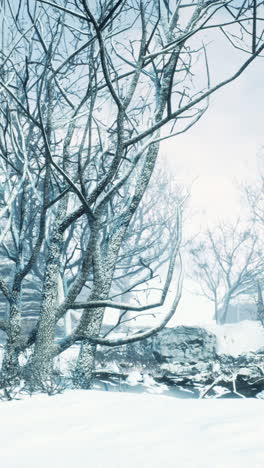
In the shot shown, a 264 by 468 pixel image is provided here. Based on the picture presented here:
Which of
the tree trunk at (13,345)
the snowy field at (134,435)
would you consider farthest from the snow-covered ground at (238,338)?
the snowy field at (134,435)

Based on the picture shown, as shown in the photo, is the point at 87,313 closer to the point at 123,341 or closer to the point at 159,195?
the point at 123,341

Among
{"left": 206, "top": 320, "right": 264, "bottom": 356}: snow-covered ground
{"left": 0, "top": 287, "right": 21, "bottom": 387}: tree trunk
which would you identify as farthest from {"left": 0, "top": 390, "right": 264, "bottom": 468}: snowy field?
{"left": 206, "top": 320, "right": 264, "bottom": 356}: snow-covered ground

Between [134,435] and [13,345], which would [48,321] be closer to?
[13,345]

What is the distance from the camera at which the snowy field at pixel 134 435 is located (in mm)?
1068

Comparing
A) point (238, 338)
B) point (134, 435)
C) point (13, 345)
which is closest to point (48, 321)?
point (13, 345)

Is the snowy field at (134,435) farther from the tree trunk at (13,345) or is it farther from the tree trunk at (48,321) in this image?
the tree trunk at (13,345)

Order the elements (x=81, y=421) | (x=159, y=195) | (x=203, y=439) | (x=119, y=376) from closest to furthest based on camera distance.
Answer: (x=203, y=439) < (x=81, y=421) < (x=119, y=376) < (x=159, y=195)

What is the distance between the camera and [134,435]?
4.47 feet

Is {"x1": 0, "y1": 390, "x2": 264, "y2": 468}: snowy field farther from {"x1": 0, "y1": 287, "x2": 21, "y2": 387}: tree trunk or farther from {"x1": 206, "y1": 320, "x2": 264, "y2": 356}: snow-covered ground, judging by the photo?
{"x1": 206, "y1": 320, "x2": 264, "y2": 356}: snow-covered ground

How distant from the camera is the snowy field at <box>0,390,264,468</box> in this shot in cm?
107

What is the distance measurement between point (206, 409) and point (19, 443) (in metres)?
0.89

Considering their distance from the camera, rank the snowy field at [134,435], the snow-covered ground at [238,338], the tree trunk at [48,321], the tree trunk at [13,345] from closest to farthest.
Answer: the snowy field at [134,435]
the tree trunk at [48,321]
the tree trunk at [13,345]
the snow-covered ground at [238,338]

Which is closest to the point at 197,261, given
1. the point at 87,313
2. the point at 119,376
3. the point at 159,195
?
the point at 159,195

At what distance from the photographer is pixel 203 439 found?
1.22m
